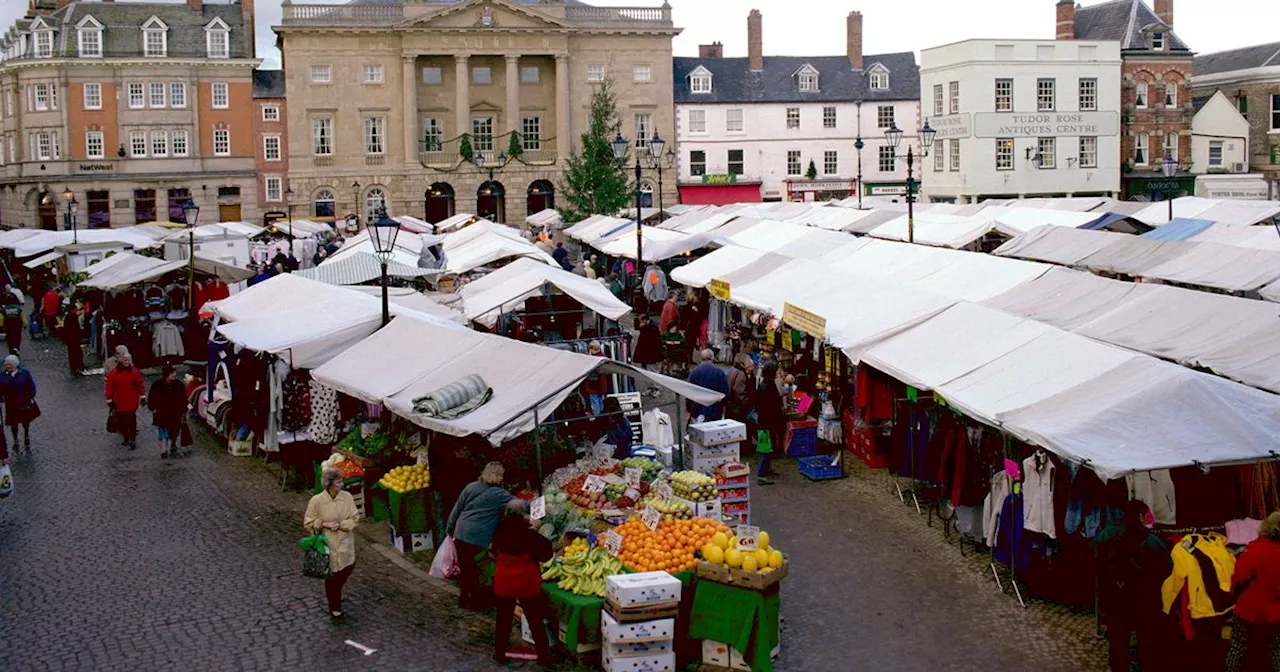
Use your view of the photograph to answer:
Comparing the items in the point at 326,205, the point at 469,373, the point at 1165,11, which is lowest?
the point at 469,373

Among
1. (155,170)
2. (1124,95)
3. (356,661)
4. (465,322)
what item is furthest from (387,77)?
(356,661)

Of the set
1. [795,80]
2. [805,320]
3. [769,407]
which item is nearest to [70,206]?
[795,80]

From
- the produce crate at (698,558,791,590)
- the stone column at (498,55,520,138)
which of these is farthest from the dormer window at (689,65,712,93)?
the produce crate at (698,558,791,590)

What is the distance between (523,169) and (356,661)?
65.1m

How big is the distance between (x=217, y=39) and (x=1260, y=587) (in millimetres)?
73809

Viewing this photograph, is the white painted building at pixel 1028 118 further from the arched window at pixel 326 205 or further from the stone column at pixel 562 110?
the arched window at pixel 326 205

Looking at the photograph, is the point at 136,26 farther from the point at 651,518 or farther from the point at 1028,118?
the point at 651,518

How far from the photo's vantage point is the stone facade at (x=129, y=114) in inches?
2889

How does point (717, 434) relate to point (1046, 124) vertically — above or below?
below

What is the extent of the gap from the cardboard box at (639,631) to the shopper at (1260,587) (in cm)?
436

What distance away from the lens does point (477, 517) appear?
1212cm

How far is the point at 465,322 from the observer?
21.3 meters

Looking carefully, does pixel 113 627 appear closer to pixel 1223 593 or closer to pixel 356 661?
pixel 356 661

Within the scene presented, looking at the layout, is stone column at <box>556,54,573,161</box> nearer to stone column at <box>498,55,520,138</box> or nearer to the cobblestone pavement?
stone column at <box>498,55,520,138</box>
